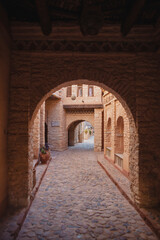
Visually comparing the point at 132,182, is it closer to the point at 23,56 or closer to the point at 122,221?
the point at 122,221

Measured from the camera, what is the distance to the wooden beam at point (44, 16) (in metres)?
2.69

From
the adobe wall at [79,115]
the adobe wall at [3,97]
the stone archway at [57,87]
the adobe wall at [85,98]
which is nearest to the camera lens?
the adobe wall at [3,97]

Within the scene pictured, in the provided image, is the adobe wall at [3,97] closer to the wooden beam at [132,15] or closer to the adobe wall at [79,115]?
the wooden beam at [132,15]

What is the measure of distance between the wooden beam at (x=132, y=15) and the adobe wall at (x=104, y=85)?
Result: 301mm

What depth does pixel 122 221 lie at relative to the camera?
3.43 m

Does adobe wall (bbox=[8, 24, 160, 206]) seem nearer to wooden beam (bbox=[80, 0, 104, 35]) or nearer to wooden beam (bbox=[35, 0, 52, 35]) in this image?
wooden beam (bbox=[35, 0, 52, 35])

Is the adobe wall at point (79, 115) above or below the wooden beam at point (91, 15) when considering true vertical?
below

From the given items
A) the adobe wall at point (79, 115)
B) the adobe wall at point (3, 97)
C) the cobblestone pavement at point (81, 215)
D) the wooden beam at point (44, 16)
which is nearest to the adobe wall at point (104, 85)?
the adobe wall at point (3, 97)

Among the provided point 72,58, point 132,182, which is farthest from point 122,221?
point 72,58

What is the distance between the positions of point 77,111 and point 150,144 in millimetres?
11518

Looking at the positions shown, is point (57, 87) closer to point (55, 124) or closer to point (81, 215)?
point (81, 215)

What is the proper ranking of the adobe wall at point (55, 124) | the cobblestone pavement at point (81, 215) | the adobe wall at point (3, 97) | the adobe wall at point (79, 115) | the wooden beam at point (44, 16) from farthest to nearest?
1. the adobe wall at point (79, 115)
2. the adobe wall at point (55, 124)
3. the adobe wall at point (3, 97)
4. the cobblestone pavement at point (81, 215)
5. the wooden beam at point (44, 16)

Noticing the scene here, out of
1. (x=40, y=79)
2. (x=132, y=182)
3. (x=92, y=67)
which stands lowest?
→ (x=132, y=182)

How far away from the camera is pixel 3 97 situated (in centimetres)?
338
